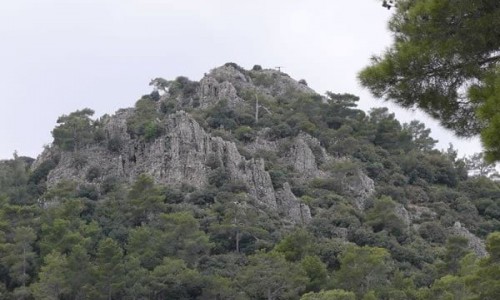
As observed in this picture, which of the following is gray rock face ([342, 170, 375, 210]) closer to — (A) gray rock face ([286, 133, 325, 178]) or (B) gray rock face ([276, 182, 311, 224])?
(A) gray rock face ([286, 133, 325, 178])

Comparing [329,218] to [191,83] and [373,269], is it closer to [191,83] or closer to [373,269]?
[373,269]

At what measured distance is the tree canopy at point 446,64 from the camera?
7676mm

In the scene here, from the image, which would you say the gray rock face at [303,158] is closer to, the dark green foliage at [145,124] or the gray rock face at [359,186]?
the gray rock face at [359,186]

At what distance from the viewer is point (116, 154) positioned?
5166 cm

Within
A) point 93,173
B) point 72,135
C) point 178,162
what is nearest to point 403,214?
point 178,162

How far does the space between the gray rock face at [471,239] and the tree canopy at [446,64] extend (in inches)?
1340

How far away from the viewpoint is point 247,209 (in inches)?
1635

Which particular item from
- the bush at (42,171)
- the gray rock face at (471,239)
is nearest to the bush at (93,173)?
the bush at (42,171)

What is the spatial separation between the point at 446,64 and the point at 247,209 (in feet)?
110

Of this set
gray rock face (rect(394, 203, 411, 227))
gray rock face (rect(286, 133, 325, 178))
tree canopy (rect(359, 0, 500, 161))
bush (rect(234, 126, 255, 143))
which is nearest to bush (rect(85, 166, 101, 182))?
bush (rect(234, 126, 255, 143))

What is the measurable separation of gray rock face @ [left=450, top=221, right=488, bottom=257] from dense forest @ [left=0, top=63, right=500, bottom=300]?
11 centimetres

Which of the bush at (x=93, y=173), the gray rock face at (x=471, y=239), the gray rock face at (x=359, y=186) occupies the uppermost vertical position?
the bush at (x=93, y=173)

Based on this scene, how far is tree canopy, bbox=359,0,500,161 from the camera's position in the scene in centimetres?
768

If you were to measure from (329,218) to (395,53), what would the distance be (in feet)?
117
